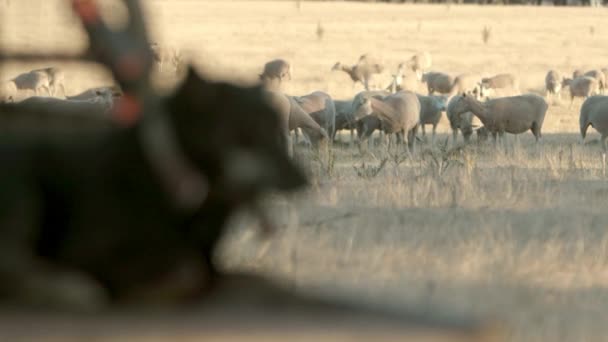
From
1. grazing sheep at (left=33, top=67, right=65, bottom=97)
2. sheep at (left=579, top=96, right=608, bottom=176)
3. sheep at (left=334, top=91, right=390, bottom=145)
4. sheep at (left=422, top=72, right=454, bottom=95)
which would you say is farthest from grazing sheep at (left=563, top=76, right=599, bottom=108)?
grazing sheep at (left=33, top=67, right=65, bottom=97)

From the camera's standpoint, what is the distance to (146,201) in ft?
13.2

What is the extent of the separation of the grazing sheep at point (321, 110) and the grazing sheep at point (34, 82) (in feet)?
38.3

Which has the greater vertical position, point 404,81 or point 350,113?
point 350,113

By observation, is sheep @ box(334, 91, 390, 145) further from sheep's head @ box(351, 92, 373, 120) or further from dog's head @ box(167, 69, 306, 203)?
dog's head @ box(167, 69, 306, 203)

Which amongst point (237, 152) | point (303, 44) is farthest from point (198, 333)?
point (303, 44)

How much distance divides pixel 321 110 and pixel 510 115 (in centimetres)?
350

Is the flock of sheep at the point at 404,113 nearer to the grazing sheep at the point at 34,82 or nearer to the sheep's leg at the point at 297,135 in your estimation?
the sheep's leg at the point at 297,135

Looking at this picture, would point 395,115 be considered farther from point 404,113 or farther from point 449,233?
point 449,233

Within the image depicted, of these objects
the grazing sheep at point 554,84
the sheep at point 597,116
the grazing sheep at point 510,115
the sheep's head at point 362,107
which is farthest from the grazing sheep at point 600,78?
the sheep's head at point 362,107

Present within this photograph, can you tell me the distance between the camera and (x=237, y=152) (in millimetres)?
3932

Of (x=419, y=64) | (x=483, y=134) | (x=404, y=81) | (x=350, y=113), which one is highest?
(x=350, y=113)

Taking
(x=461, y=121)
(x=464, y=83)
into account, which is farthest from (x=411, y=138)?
(x=464, y=83)

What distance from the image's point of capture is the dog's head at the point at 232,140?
390cm

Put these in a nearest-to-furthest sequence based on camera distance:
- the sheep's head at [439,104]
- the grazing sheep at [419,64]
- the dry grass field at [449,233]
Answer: the dry grass field at [449,233], the sheep's head at [439,104], the grazing sheep at [419,64]
